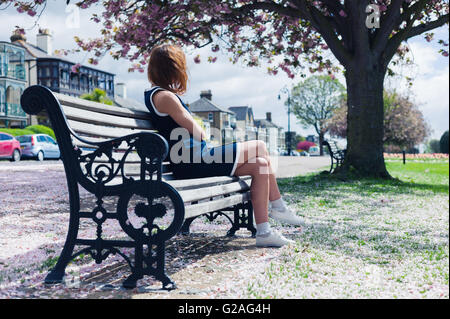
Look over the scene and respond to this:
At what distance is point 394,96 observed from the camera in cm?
4547

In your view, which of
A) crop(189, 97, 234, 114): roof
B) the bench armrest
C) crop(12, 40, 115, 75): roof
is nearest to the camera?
the bench armrest

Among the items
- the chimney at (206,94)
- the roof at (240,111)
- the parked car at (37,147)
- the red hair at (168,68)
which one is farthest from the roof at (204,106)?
the red hair at (168,68)

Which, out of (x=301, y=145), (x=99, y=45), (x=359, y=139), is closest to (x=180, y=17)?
(x=99, y=45)

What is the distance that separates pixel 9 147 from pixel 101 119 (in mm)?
22459

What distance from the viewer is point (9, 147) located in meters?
23.7

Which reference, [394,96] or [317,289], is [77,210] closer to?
[317,289]

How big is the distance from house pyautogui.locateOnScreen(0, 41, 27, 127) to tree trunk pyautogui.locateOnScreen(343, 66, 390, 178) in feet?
132

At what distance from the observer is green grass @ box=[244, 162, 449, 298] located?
2.92 metres

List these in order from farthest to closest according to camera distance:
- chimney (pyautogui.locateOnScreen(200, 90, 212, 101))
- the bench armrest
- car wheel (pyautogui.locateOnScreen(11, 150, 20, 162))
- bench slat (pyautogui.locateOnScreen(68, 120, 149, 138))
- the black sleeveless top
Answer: chimney (pyautogui.locateOnScreen(200, 90, 212, 101)) → car wheel (pyautogui.locateOnScreen(11, 150, 20, 162)) → the black sleeveless top → bench slat (pyautogui.locateOnScreen(68, 120, 149, 138)) → the bench armrest

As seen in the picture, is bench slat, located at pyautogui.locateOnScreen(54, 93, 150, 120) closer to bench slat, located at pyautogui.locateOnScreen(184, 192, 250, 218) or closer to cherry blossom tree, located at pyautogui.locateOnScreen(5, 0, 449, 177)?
bench slat, located at pyautogui.locateOnScreen(184, 192, 250, 218)

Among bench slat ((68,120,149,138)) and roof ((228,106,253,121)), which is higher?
roof ((228,106,253,121))

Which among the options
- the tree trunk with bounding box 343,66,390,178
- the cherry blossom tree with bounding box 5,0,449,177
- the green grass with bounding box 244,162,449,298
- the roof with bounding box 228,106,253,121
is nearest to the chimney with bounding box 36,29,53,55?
the roof with bounding box 228,106,253,121

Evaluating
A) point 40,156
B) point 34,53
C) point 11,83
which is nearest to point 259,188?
point 40,156

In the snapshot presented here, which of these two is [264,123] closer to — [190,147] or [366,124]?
[366,124]
